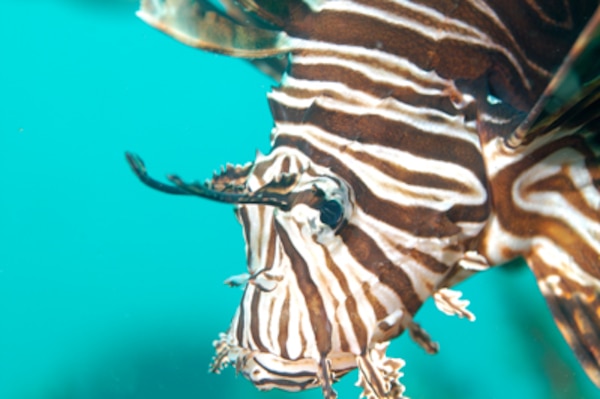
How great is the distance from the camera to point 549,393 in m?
4.54

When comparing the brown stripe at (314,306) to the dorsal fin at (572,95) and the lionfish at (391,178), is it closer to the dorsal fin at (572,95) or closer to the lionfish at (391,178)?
the lionfish at (391,178)

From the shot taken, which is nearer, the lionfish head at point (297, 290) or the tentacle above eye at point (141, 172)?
the tentacle above eye at point (141, 172)

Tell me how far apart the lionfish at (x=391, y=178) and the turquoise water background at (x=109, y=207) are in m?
5.07

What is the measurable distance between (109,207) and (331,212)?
742 centimetres

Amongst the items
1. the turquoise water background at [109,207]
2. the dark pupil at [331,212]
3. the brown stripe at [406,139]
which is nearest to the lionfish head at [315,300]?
the dark pupil at [331,212]

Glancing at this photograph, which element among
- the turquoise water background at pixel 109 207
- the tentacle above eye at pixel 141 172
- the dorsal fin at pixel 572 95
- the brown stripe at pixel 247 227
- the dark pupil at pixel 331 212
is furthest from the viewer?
the turquoise water background at pixel 109 207

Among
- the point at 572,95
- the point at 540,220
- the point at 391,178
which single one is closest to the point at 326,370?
the point at 391,178

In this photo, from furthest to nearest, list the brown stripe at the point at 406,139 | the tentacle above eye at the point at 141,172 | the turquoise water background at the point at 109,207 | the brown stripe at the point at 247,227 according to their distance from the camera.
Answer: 1. the turquoise water background at the point at 109,207
2. the brown stripe at the point at 247,227
3. the brown stripe at the point at 406,139
4. the tentacle above eye at the point at 141,172

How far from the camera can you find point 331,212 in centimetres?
141

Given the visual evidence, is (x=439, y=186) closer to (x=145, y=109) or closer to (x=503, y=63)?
(x=503, y=63)

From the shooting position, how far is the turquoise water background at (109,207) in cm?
736

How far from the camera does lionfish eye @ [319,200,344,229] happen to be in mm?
1404

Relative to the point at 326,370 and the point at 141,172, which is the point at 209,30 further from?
the point at 326,370

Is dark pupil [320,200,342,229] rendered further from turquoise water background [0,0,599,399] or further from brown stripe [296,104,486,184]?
turquoise water background [0,0,599,399]
